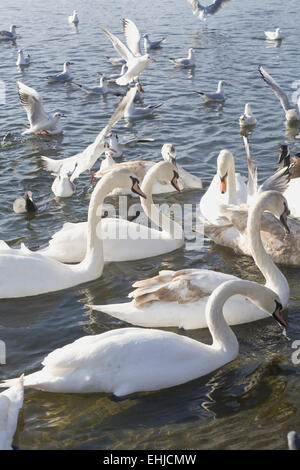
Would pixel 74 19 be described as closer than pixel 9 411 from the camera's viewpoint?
No

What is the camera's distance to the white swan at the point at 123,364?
23.0ft

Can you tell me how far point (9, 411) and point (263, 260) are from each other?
3.86 meters

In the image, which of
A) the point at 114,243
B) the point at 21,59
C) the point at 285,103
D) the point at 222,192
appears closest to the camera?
the point at 114,243

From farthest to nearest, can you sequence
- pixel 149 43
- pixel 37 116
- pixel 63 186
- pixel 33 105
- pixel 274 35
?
pixel 149 43
pixel 274 35
pixel 33 105
pixel 37 116
pixel 63 186

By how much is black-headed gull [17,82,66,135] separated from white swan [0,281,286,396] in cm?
978

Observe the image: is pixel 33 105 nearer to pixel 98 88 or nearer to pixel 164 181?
pixel 98 88

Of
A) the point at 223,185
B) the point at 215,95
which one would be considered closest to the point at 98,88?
the point at 215,95

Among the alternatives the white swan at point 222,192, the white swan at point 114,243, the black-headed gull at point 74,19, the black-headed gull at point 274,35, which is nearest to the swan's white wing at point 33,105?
the white swan at point 222,192

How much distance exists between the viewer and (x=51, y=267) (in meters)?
9.36

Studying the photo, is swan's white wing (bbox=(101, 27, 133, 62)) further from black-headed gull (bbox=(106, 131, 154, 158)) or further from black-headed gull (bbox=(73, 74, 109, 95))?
black-headed gull (bbox=(106, 131, 154, 158))

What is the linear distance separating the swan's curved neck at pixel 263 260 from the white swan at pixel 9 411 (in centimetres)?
343

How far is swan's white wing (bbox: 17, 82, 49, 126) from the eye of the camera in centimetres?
1622

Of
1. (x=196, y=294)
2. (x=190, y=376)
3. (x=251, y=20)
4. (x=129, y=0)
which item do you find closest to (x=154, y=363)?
(x=190, y=376)
